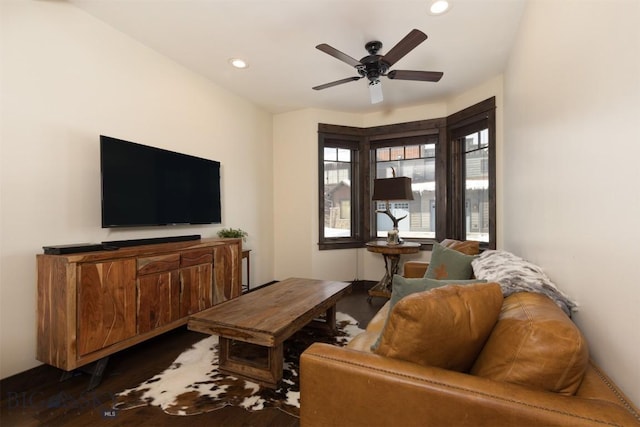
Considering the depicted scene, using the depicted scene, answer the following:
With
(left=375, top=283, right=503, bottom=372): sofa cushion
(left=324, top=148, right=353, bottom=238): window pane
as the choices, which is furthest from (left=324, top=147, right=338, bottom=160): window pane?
(left=375, top=283, right=503, bottom=372): sofa cushion

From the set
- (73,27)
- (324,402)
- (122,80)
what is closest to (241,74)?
(122,80)

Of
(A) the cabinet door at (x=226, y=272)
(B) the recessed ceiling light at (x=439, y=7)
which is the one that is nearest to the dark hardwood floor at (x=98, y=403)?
(A) the cabinet door at (x=226, y=272)

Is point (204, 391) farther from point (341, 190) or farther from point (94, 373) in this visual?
point (341, 190)

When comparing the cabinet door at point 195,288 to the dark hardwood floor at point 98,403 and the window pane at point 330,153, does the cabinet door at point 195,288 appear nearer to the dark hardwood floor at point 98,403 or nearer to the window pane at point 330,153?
the dark hardwood floor at point 98,403

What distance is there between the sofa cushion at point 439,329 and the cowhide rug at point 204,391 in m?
1.03

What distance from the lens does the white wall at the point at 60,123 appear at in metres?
1.86

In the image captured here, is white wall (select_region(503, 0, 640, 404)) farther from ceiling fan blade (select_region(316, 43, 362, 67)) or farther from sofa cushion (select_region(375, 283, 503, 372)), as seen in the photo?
ceiling fan blade (select_region(316, 43, 362, 67))

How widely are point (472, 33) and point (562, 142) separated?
68.5 inches

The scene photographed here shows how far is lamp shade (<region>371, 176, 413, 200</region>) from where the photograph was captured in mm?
3637

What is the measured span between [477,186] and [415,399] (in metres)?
3.51

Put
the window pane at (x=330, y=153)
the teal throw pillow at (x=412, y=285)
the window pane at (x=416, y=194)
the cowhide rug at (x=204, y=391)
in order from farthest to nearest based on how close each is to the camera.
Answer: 1. the window pane at (x=330, y=153)
2. the window pane at (x=416, y=194)
3. the cowhide rug at (x=204, y=391)
4. the teal throw pillow at (x=412, y=285)

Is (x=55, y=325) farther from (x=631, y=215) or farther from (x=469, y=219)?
(x=469, y=219)

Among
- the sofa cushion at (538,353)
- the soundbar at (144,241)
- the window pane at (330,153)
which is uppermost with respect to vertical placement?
the window pane at (330,153)

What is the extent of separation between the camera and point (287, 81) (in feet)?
11.4
